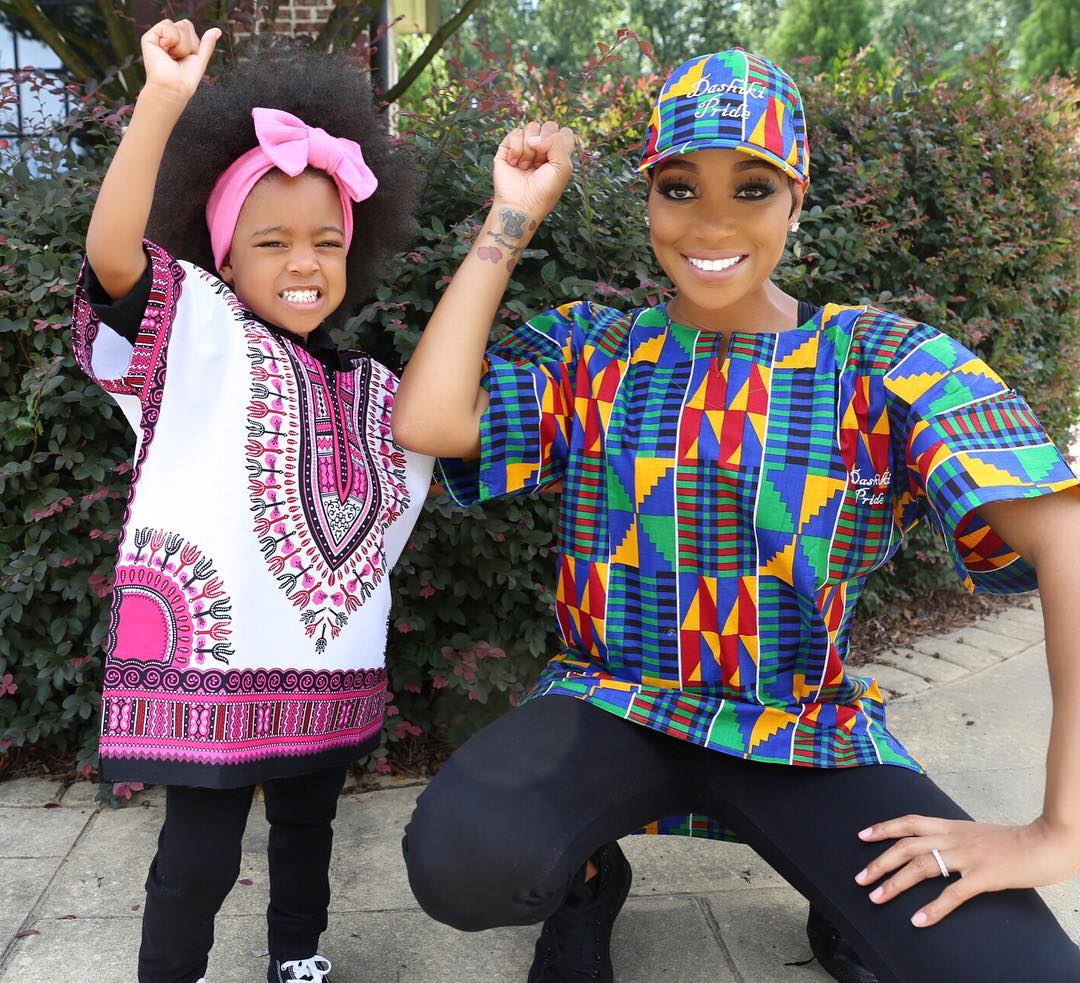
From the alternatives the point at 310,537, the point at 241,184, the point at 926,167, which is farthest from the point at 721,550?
the point at 926,167

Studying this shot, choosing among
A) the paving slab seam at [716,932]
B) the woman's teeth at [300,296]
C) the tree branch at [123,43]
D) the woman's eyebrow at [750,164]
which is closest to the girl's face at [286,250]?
the woman's teeth at [300,296]

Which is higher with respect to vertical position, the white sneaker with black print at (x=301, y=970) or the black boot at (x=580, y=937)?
the black boot at (x=580, y=937)

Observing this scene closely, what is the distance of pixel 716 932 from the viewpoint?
6.88 feet

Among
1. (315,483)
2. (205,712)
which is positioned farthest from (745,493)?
(205,712)

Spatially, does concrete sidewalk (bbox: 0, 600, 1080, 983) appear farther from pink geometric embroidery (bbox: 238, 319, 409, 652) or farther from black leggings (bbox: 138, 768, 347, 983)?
pink geometric embroidery (bbox: 238, 319, 409, 652)

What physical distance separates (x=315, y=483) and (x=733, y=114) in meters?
0.88

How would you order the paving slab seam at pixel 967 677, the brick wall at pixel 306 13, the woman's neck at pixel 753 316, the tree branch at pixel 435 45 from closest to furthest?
the woman's neck at pixel 753 316
the paving slab seam at pixel 967 677
the tree branch at pixel 435 45
the brick wall at pixel 306 13

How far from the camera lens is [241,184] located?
5.71 feet

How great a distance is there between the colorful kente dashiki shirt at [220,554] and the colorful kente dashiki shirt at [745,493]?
0.33 meters

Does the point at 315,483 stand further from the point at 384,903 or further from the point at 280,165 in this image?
the point at 384,903

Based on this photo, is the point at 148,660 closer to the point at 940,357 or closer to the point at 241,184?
the point at 241,184

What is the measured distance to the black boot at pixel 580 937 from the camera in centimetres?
186

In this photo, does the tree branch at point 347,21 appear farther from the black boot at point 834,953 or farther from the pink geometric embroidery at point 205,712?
the black boot at point 834,953

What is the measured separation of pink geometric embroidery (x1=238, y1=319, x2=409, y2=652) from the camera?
1.66 meters
